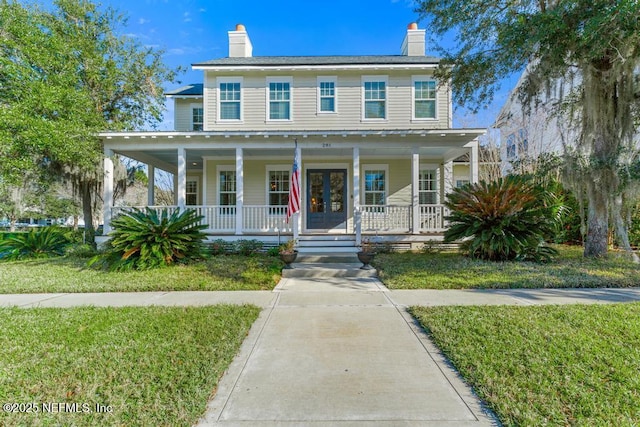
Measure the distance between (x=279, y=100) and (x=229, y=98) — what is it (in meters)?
1.91

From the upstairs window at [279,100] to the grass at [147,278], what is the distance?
6.21m

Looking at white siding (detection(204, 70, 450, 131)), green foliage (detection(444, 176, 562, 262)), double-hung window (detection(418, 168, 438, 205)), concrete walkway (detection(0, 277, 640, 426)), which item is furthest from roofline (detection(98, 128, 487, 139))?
concrete walkway (detection(0, 277, 640, 426))

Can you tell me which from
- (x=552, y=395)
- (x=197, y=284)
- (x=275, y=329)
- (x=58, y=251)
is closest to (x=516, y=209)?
(x=552, y=395)

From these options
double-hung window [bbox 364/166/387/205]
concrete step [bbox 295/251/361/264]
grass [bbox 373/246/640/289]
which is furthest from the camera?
double-hung window [bbox 364/166/387/205]

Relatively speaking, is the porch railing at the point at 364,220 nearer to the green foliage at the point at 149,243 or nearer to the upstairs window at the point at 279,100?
the green foliage at the point at 149,243

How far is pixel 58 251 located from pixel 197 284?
25.8ft

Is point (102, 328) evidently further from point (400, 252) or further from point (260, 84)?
point (260, 84)

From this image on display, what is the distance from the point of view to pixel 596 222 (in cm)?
770

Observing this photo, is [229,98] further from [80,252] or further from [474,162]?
[474,162]

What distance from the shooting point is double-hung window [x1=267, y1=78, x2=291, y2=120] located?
1169cm

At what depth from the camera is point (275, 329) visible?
386 centimetres

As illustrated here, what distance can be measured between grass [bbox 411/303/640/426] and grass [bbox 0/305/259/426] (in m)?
2.28

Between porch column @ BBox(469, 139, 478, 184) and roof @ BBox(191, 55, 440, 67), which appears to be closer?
porch column @ BBox(469, 139, 478, 184)

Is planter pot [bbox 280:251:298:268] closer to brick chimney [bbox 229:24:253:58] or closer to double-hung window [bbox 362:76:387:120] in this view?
double-hung window [bbox 362:76:387:120]
